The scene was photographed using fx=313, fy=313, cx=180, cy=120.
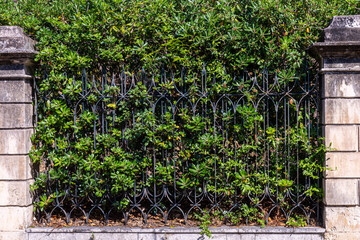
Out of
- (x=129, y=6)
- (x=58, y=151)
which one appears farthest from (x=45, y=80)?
(x=129, y=6)

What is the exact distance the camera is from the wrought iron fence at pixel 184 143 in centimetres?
376

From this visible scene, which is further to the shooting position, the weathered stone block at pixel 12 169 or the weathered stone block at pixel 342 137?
the weathered stone block at pixel 12 169

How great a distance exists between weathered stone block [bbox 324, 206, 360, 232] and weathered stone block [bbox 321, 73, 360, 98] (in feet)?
4.34

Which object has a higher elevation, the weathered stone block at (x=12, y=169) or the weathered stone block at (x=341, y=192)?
the weathered stone block at (x=12, y=169)

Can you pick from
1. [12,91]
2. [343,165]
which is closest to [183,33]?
[12,91]

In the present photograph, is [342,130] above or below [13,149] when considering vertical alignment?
above

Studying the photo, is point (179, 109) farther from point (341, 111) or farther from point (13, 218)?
point (13, 218)

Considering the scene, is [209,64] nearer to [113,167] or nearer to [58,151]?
[113,167]

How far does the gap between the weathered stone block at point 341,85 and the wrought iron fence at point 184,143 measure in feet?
0.59

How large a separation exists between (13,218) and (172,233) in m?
1.94

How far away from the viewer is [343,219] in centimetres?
364

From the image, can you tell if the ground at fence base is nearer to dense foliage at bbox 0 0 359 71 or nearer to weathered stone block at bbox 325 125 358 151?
weathered stone block at bbox 325 125 358 151

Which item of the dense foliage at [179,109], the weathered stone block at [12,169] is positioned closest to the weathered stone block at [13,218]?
the dense foliage at [179,109]

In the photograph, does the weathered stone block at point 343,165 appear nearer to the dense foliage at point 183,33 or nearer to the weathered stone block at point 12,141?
the dense foliage at point 183,33
